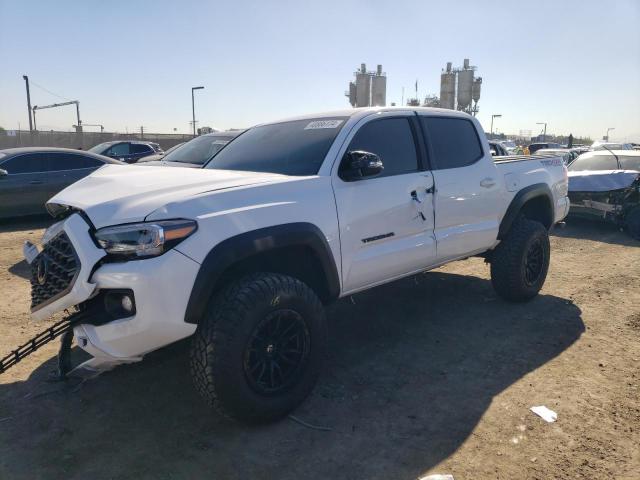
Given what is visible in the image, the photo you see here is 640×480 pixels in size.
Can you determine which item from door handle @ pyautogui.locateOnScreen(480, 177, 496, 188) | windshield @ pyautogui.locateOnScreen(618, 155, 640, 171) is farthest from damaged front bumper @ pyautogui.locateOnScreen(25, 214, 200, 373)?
windshield @ pyautogui.locateOnScreen(618, 155, 640, 171)

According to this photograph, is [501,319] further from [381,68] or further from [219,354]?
[381,68]

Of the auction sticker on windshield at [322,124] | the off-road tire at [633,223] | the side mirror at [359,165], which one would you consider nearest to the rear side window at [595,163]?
the off-road tire at [633,223]

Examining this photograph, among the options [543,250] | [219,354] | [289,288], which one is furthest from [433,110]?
[219,354]

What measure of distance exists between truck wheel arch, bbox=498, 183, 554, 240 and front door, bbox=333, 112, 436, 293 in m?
1.21

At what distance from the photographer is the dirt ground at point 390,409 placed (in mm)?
2672

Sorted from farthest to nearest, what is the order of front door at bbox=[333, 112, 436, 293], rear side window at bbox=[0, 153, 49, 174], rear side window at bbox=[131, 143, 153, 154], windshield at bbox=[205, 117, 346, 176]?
rear side window at bbox=[131, 143, 153, 154] < rear side window at bbox=[0, 153, 49, 174] < windshield at bbox=[205, 117, 346, 176] < front door at bbox=[333, 112, 436, 293]

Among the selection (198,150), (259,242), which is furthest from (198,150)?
(259,242)

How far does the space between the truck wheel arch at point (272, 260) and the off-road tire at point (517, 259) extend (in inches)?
90.7

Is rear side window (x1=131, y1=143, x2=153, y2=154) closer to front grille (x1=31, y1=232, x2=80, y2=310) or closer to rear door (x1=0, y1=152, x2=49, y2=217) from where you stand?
rear door (x1=0, y1=152, x2=49, y2=217)

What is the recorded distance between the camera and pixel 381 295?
Result: 554cm

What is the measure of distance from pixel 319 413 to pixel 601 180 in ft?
27.2

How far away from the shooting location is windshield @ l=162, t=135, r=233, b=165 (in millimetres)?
8633

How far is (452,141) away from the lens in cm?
454

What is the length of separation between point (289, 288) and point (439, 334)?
2.02 m
